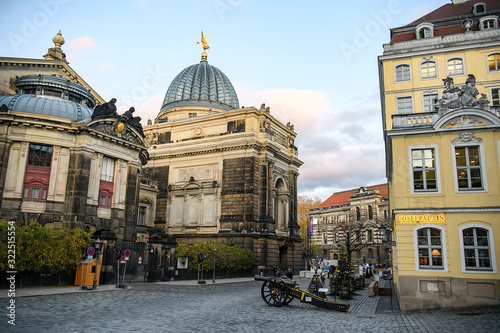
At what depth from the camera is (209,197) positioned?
48.5m

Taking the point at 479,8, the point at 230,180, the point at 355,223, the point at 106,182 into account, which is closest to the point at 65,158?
the point at 106,182

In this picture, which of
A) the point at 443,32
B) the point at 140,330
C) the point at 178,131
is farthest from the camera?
the point at 178,131

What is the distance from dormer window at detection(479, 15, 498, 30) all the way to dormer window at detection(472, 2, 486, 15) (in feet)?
4.48

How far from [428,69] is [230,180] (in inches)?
1058

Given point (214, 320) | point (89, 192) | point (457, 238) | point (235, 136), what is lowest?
point (214, 320)

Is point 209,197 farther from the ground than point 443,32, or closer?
closer

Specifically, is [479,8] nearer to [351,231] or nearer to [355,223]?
[351,231]

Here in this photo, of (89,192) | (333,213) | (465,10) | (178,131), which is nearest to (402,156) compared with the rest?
(465,10)

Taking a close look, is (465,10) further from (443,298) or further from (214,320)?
(214,320)

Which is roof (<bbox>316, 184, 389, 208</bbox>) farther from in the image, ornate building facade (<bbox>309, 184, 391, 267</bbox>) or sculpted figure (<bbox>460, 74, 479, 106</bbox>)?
sculpted figure (<bbox>460, 74, 479, 106</bbox>)

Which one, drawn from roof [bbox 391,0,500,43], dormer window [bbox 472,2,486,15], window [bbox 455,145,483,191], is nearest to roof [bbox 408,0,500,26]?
roof [bbox 391,0,500,43]

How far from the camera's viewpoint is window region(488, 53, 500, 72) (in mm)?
24312

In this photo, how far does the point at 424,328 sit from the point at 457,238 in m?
5.98

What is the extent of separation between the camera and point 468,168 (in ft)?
58.7
